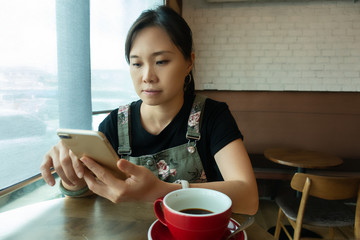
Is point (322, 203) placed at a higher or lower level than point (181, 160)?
lower

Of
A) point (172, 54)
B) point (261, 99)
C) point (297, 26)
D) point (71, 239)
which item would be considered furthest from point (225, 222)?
point (297, 26)

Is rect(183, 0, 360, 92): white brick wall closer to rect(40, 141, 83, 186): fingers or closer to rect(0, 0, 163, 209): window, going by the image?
rect(0, 0, 163, 209): window

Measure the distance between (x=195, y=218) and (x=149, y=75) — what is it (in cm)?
65

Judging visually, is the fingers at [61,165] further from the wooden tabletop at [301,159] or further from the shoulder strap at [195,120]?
the wooden tabletop at [301,159]

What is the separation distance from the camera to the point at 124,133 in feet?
3.78

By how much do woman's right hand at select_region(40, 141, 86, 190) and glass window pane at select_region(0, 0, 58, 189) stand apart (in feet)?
0.77

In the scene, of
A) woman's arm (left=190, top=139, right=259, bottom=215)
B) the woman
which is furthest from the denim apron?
woman's arm (left=190, top=139, right=259, bottom=215)

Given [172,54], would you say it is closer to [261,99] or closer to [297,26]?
[261,99]

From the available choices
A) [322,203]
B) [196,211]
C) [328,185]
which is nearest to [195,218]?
[196,211]

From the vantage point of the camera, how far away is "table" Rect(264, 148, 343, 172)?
2396mm

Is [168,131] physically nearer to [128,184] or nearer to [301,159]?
[128,184]

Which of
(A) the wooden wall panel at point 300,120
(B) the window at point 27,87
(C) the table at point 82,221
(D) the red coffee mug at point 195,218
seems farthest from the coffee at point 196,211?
(A) the wooden wall panel at point 300,120

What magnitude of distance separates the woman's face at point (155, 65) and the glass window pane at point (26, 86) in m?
0.42

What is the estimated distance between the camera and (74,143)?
58cm
